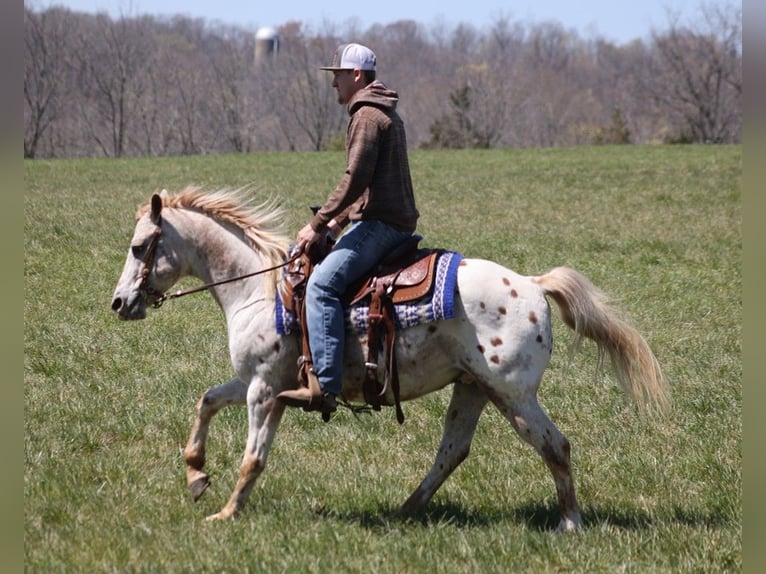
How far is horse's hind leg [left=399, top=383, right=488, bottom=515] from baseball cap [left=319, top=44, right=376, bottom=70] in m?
2.07

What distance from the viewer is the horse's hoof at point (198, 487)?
661cm

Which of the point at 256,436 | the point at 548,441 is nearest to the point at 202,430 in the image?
the point at 256,436

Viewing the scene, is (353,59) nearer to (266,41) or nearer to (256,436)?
(256,436)

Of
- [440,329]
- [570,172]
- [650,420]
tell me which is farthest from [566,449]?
[570,172]

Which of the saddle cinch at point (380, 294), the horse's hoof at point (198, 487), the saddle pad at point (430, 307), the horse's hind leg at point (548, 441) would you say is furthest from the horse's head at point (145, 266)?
the horse's hind leg at point (548, 441)

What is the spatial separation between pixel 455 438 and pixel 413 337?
85 cm

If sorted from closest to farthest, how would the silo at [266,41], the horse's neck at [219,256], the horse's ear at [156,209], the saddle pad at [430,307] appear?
1. the saddle pad at [430,307]
2. the horse's ear at [156,209]
3. the horse's neck at [219,256]
4. the silo at [266,41]

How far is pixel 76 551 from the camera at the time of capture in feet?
18.6

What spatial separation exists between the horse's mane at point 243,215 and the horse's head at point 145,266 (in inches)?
5.4

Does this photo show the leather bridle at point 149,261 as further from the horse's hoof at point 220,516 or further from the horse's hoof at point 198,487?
the horse's hoof at point 220,516
